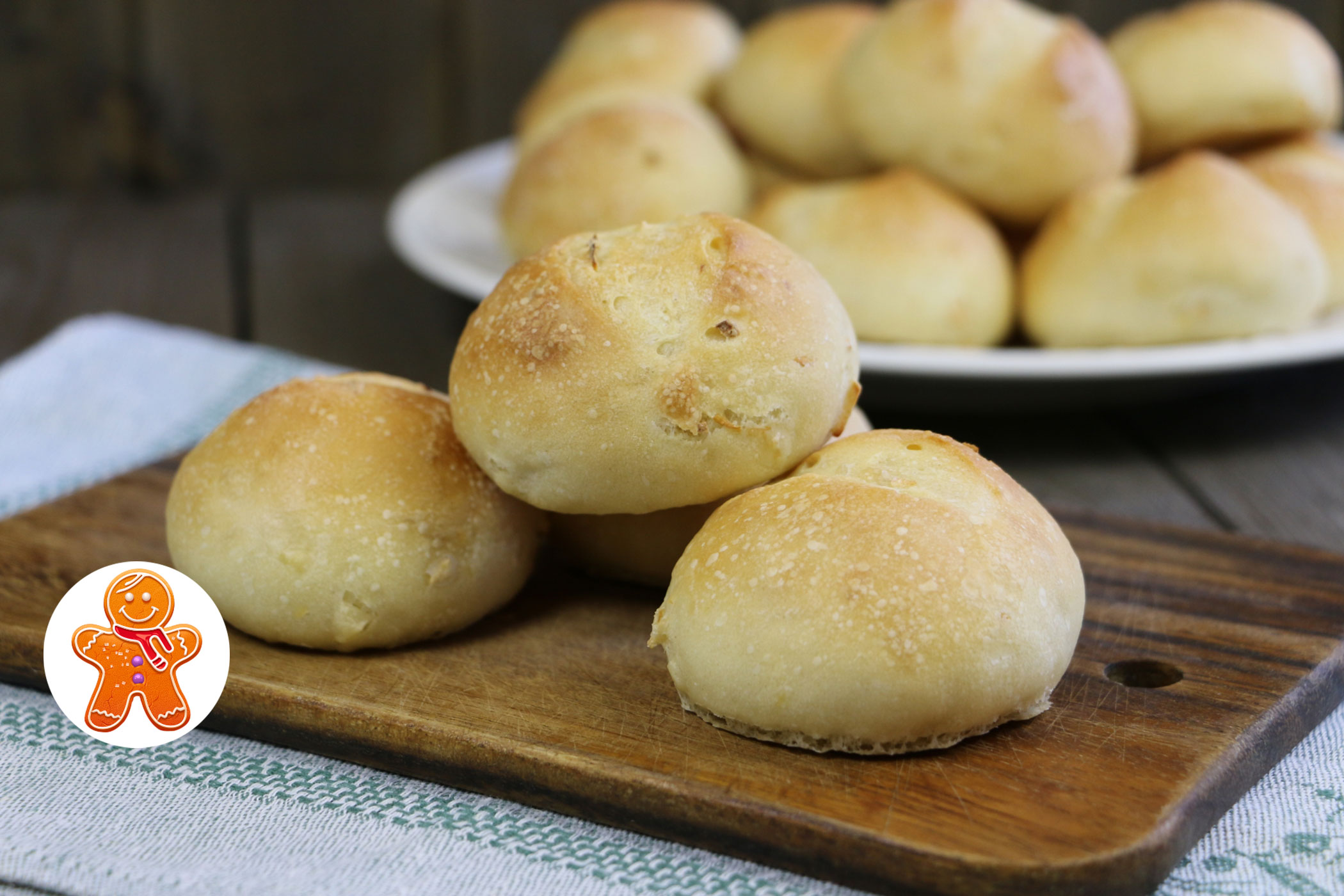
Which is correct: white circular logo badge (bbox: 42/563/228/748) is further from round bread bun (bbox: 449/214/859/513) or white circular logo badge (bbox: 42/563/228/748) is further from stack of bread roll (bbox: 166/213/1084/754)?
round bread bun (bbox: 449/214/859/513)

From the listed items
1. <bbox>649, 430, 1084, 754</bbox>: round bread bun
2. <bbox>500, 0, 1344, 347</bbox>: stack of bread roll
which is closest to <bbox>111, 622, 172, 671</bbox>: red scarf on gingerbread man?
<bbox>649, 430, 1084, 754</bbox>: round bread bun

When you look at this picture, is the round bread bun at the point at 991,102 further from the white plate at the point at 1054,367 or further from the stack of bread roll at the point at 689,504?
the stack of bread roll at the point at 689,504

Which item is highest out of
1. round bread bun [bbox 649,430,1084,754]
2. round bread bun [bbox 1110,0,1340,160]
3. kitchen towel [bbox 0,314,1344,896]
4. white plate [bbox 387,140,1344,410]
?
round bread bun [bbox 1110,0,1340,160]

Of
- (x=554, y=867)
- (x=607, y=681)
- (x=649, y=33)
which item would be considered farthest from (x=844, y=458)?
(x=649, y=33)

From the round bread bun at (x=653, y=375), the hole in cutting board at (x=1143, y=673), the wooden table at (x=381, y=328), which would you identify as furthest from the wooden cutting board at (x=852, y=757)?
the wooden table at (x=381, y=328)

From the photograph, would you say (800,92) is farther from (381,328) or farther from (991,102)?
(381,328)

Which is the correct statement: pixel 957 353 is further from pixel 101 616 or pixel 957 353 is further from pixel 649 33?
pixel 101 616
